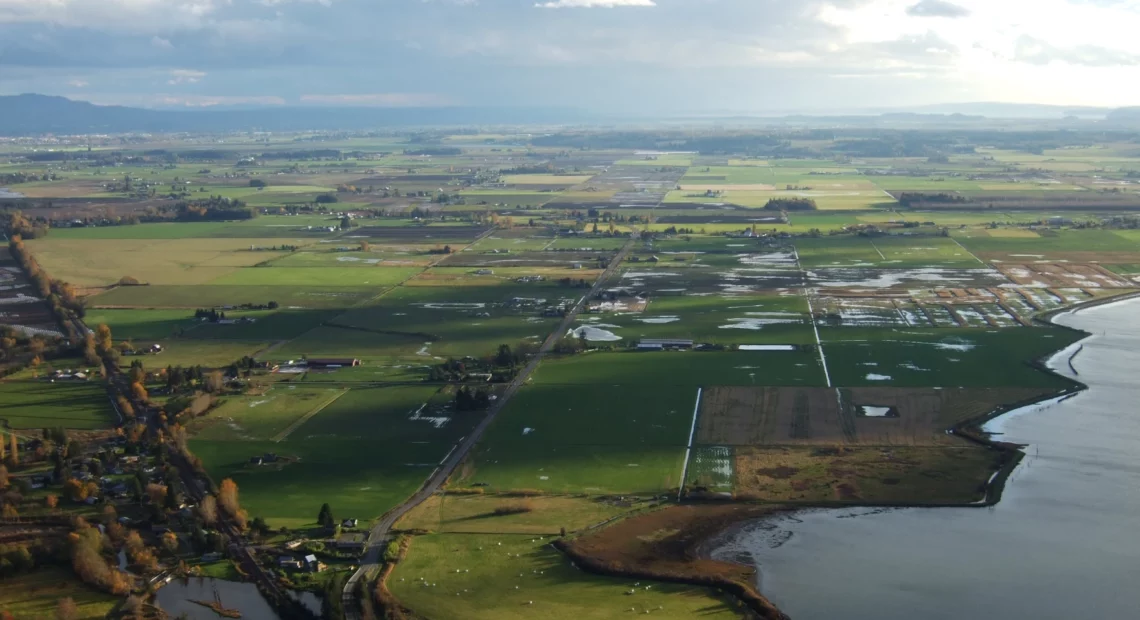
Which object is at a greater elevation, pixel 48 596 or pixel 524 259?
pixel 524 259

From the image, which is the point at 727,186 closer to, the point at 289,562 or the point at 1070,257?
the point at 1070,257

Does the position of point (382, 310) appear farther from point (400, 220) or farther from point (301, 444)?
point (400, 220)

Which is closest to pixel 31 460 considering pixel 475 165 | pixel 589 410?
pixel 589 410

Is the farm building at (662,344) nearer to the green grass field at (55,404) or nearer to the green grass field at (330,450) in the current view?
the green grass field at (330,450)

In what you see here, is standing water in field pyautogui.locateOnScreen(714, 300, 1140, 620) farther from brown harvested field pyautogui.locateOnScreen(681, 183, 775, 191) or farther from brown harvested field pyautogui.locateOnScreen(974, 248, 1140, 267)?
brown harvested field pyautogui.locateOnScreen(681, 183, 775, 191)

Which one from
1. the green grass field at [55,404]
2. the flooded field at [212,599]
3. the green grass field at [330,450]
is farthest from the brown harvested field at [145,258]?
the flooded field at [212,599]

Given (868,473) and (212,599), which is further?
(868,473)

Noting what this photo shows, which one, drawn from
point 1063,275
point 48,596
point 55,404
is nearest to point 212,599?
point 48,596
